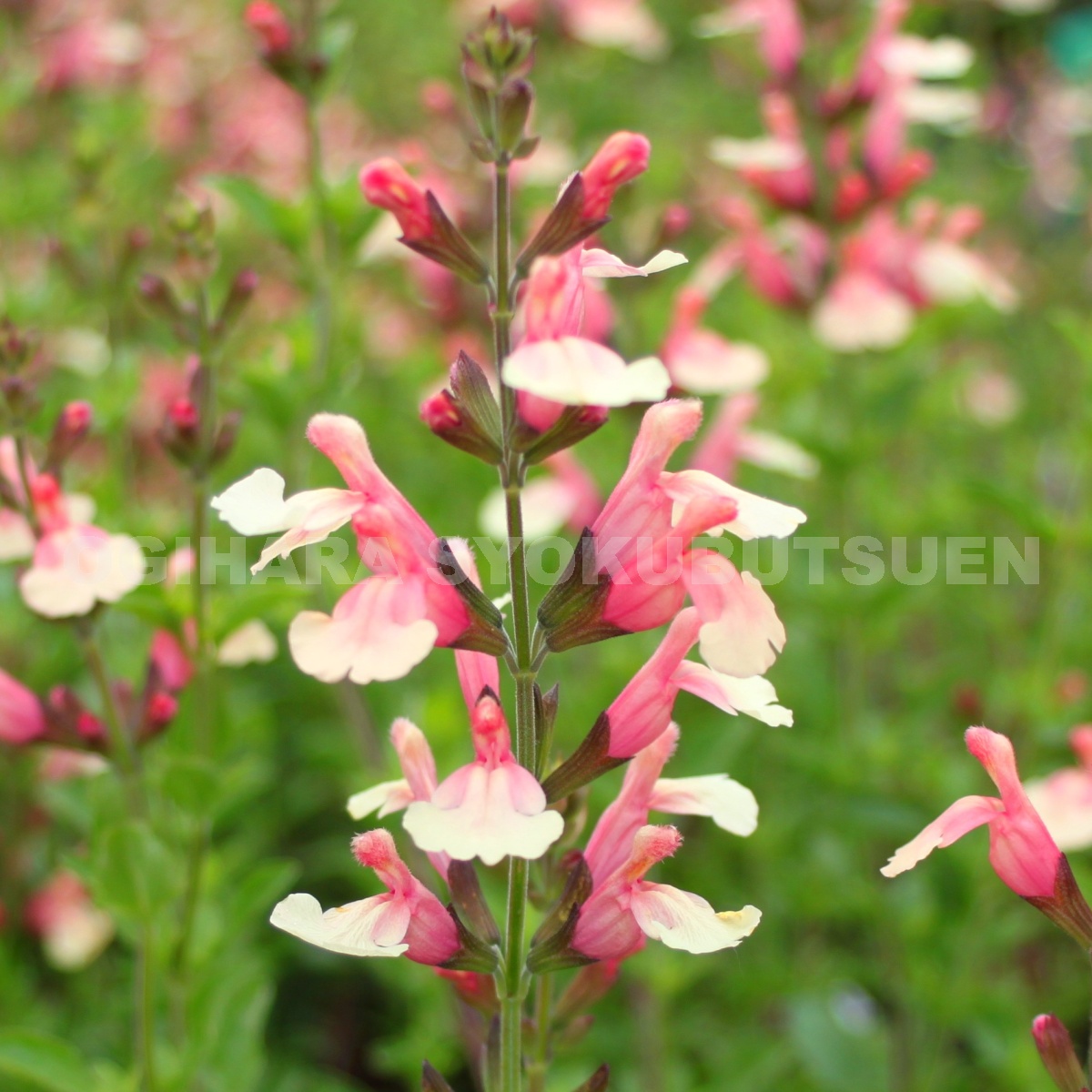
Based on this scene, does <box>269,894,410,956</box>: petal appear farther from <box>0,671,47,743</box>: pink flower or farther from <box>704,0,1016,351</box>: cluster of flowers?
<box>704,0,1016,351</box>: cluster of flowers

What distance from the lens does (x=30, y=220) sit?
12.5 ft

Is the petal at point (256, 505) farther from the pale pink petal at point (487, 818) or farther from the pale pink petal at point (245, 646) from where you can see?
the pale pink petal at point (245, 646)

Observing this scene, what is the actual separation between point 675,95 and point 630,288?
4277 millimetres

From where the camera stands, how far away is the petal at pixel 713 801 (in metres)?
1.35

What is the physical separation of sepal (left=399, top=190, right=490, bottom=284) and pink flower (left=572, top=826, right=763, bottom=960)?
64cm

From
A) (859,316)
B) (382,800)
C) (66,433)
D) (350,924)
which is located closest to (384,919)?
(350,924)

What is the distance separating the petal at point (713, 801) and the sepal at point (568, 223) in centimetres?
62

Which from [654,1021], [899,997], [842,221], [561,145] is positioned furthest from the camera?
[561,145]

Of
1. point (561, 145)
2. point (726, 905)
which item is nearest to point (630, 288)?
point (561, 145)

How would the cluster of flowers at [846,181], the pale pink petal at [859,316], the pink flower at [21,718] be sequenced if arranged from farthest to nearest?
the cluster of flowers at [846,181] → the pale pink petal at [859,316] → the pink flower at [21,718]

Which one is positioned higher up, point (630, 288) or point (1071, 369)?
point (630, 288)

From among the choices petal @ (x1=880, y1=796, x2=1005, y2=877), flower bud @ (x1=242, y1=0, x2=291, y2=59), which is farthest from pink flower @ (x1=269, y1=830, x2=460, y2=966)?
flower bud @ (x1=242, y1=0, x2=291, y2=59)

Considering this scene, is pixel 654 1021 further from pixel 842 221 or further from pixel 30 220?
pixel 30 220

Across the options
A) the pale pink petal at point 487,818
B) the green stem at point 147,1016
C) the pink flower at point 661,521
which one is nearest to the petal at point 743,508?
the pink flower at point 661,521
